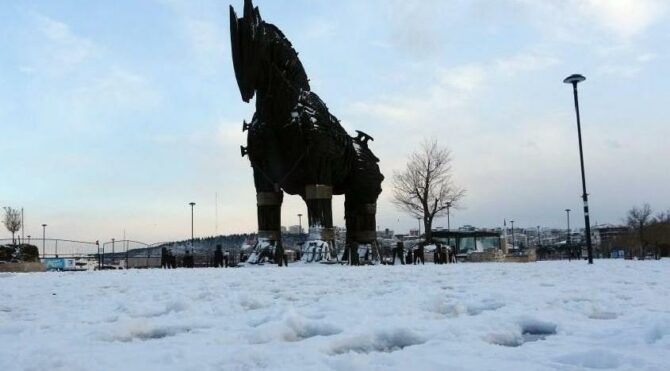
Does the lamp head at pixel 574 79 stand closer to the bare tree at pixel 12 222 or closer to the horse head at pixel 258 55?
the horse head at pixel 258 55

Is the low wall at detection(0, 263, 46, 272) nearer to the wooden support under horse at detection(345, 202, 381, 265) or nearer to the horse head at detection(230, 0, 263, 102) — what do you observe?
the horse head at detection(230, 0, 263, 102)

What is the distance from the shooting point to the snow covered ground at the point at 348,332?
139 inches

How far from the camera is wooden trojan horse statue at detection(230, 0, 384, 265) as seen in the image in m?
21.5

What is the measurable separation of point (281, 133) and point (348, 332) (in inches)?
734

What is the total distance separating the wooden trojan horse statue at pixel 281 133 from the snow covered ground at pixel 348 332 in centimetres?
1489

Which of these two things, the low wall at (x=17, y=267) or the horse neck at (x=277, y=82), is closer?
the horse neck at (x=277, y=82)

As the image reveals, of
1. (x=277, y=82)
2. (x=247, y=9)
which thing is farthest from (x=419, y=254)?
(x=247, y=9)

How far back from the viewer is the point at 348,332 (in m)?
4.60

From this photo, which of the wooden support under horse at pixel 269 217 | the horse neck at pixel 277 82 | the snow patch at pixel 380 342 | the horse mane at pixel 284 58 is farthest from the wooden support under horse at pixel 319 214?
the snow patch at pixel 380 342

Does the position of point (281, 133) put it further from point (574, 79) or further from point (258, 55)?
point (574, 79)

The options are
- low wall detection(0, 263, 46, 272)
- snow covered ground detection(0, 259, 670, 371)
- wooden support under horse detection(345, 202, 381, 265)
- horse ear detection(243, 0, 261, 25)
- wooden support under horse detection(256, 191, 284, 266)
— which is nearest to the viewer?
snow covered ground detection(0, 259, 670, 371)

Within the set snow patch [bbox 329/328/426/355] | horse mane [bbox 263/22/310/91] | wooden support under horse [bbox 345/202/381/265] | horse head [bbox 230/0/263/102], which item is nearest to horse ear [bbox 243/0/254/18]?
horse head [bbox 230/0/263/102]

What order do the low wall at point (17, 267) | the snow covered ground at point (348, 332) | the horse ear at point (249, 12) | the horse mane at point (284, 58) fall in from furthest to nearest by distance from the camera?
1. the low wall at point (17, 267)
2. the horse mane at point (284, 58)
3. the horse ear at point (249, 12)
4. the snow covered ground at point (348, 332)

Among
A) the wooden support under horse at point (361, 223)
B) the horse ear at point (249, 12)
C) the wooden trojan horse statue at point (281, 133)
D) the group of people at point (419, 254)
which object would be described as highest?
the horse ear at point (249, 12)
